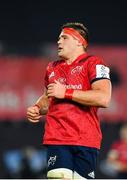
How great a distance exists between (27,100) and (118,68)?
1.39 metres

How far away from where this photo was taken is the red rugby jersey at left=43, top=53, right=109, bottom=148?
5195mm

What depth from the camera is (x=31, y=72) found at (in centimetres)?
1020

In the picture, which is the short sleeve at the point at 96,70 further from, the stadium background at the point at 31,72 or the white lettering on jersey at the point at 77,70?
the stadium background at the point at 31,72

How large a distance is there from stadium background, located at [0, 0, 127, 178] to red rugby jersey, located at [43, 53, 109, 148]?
15.6ft

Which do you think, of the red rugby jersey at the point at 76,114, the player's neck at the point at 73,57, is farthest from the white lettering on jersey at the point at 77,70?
the player's neck at the point at 73,57

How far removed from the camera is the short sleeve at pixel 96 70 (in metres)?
5.18

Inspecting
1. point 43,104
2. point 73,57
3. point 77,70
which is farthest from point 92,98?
point 43,104

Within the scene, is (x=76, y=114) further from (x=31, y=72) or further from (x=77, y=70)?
(x=31, y=72)

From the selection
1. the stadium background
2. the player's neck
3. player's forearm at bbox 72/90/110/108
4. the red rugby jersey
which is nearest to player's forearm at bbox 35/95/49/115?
the red rugby jersey

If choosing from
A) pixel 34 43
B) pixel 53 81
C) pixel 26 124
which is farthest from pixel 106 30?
pixel 53 81

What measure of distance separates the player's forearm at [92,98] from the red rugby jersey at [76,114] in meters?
0.14

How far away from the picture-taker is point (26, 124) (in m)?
10.1

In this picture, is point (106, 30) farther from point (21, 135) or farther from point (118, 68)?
point (21, 135)

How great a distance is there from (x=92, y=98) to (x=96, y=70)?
0.24 meters
